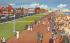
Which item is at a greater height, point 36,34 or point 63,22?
point 63,22

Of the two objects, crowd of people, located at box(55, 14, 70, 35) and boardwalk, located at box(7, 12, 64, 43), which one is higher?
crowd of people, located at box(55, 14, 70, 35)

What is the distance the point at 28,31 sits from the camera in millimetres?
2250

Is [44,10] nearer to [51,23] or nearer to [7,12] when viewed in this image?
[51,23]

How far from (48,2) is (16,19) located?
445 millimetres

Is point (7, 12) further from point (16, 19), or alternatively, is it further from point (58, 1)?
point (58, 1)

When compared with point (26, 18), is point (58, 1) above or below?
above

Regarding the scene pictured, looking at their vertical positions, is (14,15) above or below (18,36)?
above

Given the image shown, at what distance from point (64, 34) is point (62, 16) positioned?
22 centimetres

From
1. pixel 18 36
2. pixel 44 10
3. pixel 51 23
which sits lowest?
pixel 18 36

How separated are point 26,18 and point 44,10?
0.24 metres

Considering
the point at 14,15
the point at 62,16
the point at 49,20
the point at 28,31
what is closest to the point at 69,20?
the point at 62,16

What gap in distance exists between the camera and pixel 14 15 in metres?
2.31

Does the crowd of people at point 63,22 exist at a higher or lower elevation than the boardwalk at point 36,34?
higher

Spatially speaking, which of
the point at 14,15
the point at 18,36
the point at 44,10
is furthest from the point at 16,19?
the point at 44,10
